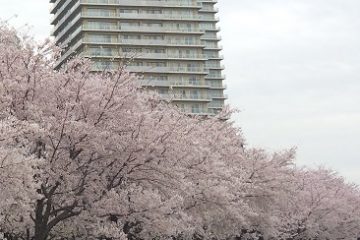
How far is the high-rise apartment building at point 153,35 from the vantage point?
11106 cm

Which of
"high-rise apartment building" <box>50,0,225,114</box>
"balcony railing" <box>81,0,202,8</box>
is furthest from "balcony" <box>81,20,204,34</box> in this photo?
"balcony railing" <box>81,0,202,8</box>

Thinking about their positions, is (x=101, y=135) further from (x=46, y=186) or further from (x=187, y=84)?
(x=187, y=84)

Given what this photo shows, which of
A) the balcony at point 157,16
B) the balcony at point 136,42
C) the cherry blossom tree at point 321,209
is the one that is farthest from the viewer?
the balcony at point 157,16

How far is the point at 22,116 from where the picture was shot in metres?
19.2

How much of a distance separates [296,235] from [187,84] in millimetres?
72949

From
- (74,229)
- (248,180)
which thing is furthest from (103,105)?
(248,180)

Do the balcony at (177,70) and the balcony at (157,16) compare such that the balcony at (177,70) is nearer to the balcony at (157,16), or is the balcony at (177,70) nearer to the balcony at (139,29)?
the balcony at (139,29)

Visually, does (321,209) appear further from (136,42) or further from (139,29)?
(139,29)

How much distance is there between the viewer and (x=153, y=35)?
384ft

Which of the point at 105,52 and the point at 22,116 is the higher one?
the point at 105,52

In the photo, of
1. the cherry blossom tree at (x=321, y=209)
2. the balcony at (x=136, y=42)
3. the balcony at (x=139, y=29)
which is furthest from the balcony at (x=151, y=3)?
the cherry blossom tree at (x=321, y=209)

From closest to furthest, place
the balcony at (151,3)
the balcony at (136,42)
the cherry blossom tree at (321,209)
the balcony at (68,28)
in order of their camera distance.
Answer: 1. the cherry blossom tree at (321,209)
2. the balcony at (136,42)
3. the balcony at (68,28)
4. the balcony at (151,3)

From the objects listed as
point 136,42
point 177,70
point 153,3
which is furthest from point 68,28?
point 177,70

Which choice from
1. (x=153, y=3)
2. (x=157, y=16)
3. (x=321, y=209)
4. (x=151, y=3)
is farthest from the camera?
(x=153, y=3)
